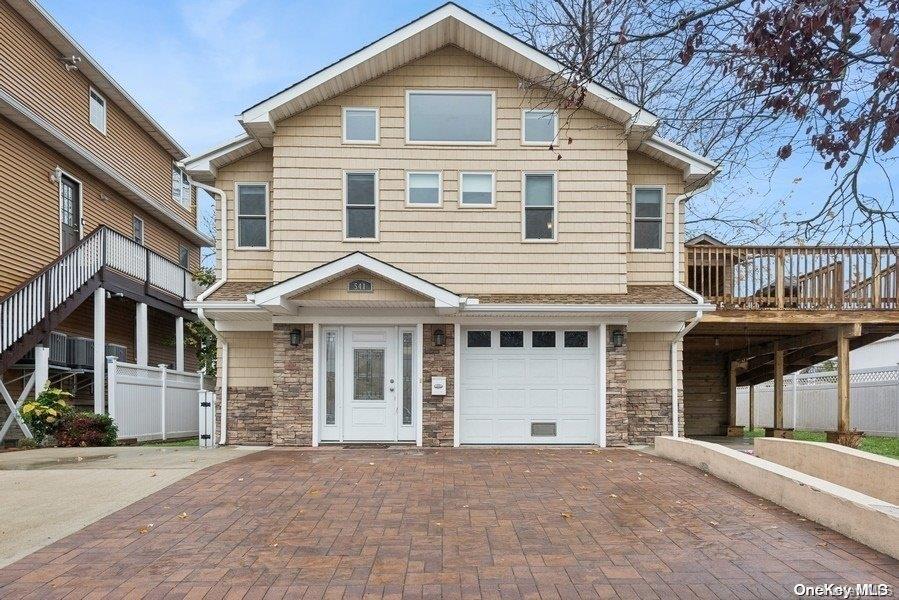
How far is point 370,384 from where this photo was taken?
12.0 meters

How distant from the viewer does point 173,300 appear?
19281mm

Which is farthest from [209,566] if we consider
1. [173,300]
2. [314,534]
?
[173,300]

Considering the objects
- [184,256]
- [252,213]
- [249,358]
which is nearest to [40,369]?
[249,358]

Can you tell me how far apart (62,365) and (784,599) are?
15397 millimetres

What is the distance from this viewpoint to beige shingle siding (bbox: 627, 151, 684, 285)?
1278 cm

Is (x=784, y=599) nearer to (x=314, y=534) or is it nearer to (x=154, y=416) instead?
(x=314, y=534)

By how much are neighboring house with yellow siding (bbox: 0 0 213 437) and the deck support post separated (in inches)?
508

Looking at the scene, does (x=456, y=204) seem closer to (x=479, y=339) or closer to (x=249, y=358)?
(x=479, y=339)

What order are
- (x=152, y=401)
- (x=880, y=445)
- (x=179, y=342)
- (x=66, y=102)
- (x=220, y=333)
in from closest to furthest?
(x=220, y=333)
(x=880, y=445)
(x=152, y=401)
(x=66, y=102)
(x=179, y=342)

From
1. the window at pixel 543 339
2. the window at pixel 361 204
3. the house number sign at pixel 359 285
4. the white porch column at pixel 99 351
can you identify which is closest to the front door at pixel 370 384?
the house number sign at pixel 359 285

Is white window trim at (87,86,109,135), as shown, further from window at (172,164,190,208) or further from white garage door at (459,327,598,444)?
white garage door at (459,327,598,444)

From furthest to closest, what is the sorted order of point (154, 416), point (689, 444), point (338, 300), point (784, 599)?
point (154, 416), point (338, 300), point (689, 444), point (784, 599)

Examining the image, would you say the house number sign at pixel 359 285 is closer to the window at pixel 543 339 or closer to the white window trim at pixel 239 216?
the white window trim at pixel 239 216

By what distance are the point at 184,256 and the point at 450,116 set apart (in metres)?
16.2
